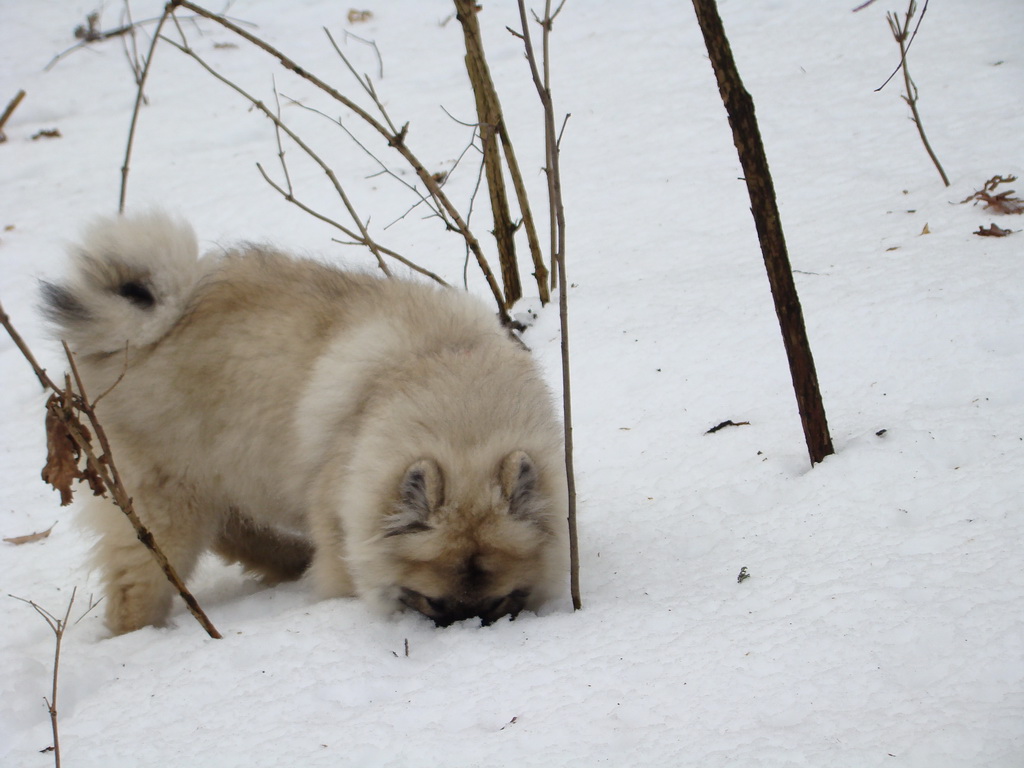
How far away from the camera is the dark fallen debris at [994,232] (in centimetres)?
511

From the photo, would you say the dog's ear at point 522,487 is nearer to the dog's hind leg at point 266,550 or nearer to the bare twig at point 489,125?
the dog's hind leg at point 266,550

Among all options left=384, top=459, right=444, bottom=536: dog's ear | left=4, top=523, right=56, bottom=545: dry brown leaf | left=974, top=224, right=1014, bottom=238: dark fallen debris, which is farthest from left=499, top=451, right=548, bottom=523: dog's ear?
left=974, top=224, right=1014, bottom=238: dark fallen debris

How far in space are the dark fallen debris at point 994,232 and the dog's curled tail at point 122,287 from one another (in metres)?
4.40

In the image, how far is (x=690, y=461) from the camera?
3.90m

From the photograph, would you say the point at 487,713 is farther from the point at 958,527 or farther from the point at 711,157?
the point at 711,157

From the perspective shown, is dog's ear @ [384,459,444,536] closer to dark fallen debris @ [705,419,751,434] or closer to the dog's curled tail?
the dog's curled tail

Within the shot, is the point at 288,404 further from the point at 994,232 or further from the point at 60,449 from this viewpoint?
the point at 994,232

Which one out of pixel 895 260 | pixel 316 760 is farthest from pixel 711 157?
pixel 316 760

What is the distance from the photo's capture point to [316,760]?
2.13m

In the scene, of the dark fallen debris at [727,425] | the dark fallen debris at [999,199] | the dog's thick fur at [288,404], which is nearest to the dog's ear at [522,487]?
the dog's thick fur at [288,404]

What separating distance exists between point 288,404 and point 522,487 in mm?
1071

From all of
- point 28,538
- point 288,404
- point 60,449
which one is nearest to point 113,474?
point 60,449

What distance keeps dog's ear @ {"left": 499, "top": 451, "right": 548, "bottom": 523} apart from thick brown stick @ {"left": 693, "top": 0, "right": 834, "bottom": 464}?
1104 millimetres

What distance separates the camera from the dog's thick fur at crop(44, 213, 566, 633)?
3.12 m
